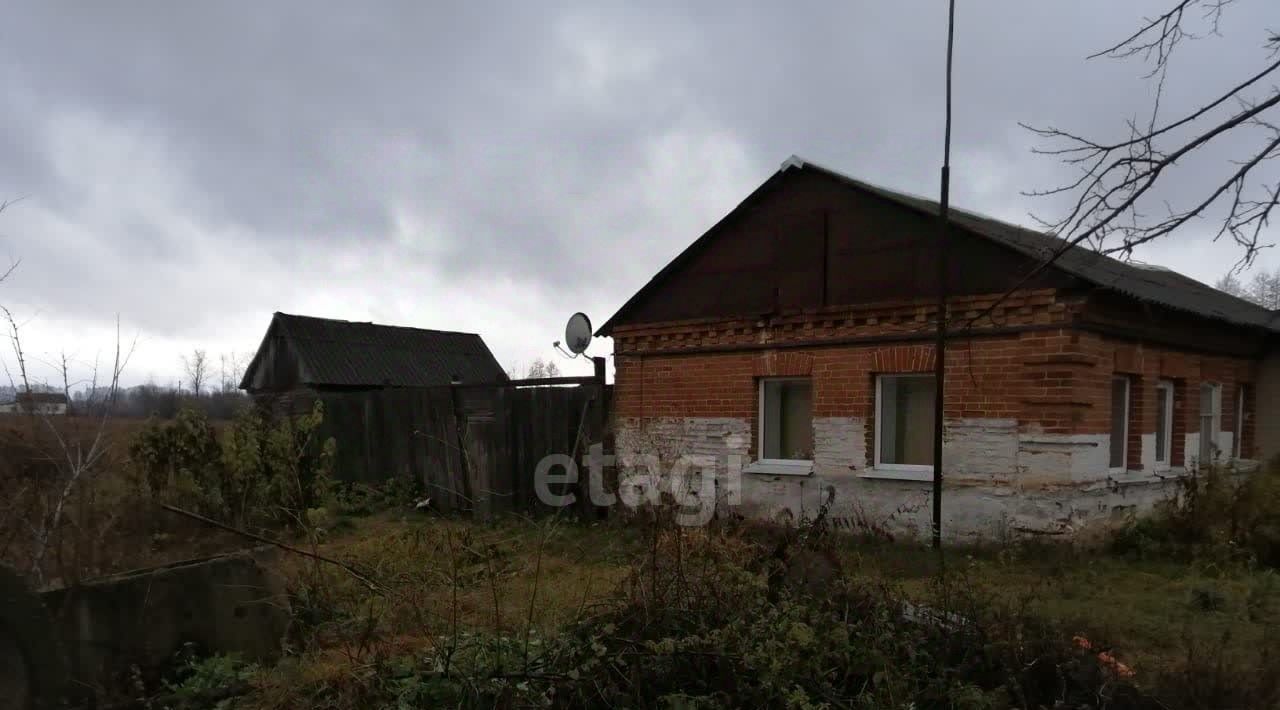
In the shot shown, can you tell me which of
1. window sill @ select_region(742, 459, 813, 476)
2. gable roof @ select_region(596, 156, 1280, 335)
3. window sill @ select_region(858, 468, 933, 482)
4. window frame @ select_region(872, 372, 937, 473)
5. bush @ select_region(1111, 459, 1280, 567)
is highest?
gable roof @ select_region(596, 156, 1280, 335)

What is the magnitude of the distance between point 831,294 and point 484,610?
5.23 m

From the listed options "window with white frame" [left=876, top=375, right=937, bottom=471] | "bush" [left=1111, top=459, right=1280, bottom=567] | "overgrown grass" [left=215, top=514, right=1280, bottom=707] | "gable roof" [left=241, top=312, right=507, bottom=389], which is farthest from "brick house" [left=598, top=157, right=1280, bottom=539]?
"gable roof" [left=241, top=312, right=507, bottom=389]

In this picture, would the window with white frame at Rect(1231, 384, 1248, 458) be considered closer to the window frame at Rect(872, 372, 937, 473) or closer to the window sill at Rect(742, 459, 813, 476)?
the window frame at Rect(872, 372, 937, 473)

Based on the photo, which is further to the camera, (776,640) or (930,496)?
(930,496)

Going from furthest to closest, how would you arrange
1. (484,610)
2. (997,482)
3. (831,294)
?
1. (831,294)
2. (997,482)
3. (484,610)

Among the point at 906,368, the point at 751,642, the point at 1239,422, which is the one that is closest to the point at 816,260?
the point at 906,368

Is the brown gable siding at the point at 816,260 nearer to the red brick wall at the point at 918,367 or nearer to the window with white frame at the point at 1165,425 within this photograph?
the red brick wall at the point at 918,367

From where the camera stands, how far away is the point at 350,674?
440cm

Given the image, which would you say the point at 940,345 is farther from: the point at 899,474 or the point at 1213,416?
the point at 1213,416

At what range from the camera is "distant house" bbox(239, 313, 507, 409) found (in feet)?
64.2

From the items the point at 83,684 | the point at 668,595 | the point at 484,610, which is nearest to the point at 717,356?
the point at 484,610

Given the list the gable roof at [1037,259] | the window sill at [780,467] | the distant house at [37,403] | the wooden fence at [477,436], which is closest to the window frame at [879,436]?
the window sill at [780,467]

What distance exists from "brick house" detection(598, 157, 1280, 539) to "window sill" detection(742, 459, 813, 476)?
0.03 m

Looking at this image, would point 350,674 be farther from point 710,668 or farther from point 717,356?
point 717,356
